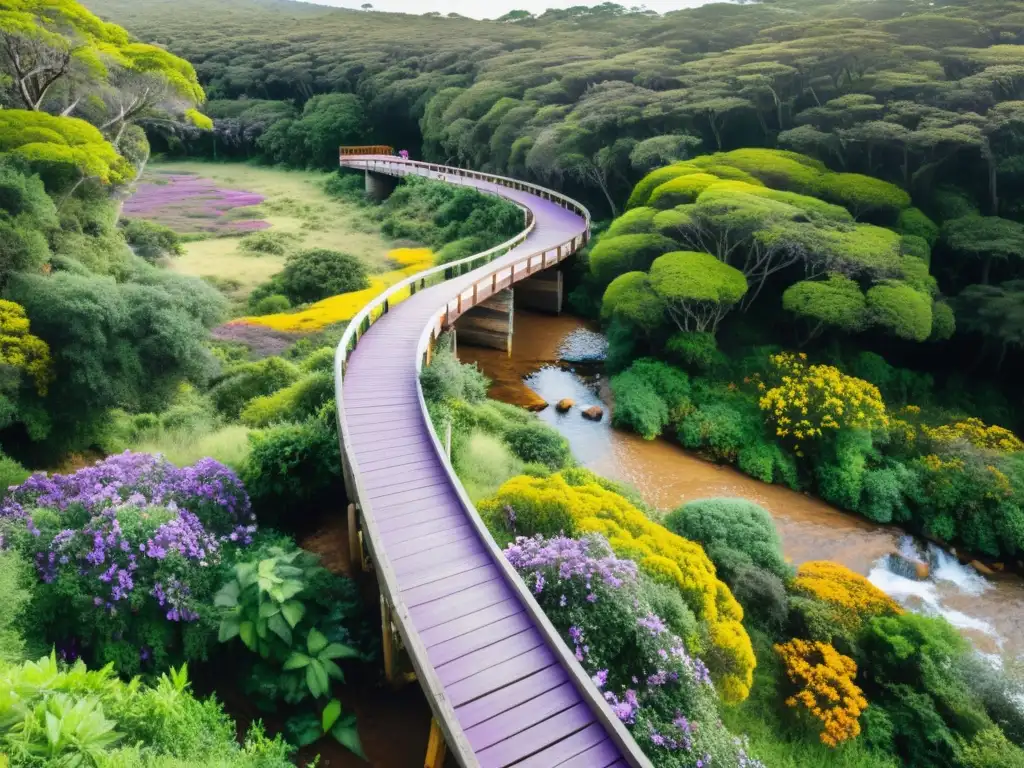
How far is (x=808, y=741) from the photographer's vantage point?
381 inches

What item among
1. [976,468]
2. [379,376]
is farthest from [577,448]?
[976,468]

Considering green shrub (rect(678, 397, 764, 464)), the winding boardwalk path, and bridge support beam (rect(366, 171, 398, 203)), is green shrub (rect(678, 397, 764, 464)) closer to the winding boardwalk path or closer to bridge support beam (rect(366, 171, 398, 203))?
the winding boardwalk path

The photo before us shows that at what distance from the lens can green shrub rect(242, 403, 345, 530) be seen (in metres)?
11.1

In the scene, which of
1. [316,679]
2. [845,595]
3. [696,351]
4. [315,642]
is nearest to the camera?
[316,679]

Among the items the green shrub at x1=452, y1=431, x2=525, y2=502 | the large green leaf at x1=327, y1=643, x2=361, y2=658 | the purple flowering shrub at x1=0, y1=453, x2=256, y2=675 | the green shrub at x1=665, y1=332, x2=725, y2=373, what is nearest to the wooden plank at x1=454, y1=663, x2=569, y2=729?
the large green leaf at x1=327, y1=643, x2=361, y2=658

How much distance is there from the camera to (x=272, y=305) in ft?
82.3

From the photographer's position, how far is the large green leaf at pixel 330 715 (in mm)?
7492

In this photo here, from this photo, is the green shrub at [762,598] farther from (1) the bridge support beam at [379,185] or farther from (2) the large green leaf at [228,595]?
(1) the bridge support beam at [379,185]

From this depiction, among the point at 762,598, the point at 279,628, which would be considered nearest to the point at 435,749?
the point at 279,628

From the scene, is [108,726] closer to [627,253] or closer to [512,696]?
[512,696]

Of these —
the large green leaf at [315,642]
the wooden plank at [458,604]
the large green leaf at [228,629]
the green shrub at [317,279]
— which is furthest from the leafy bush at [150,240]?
the wooden plank at [458,604]

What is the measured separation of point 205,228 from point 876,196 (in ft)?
112

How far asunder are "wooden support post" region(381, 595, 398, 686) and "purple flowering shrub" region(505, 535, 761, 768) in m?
1.89

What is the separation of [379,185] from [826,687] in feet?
153
